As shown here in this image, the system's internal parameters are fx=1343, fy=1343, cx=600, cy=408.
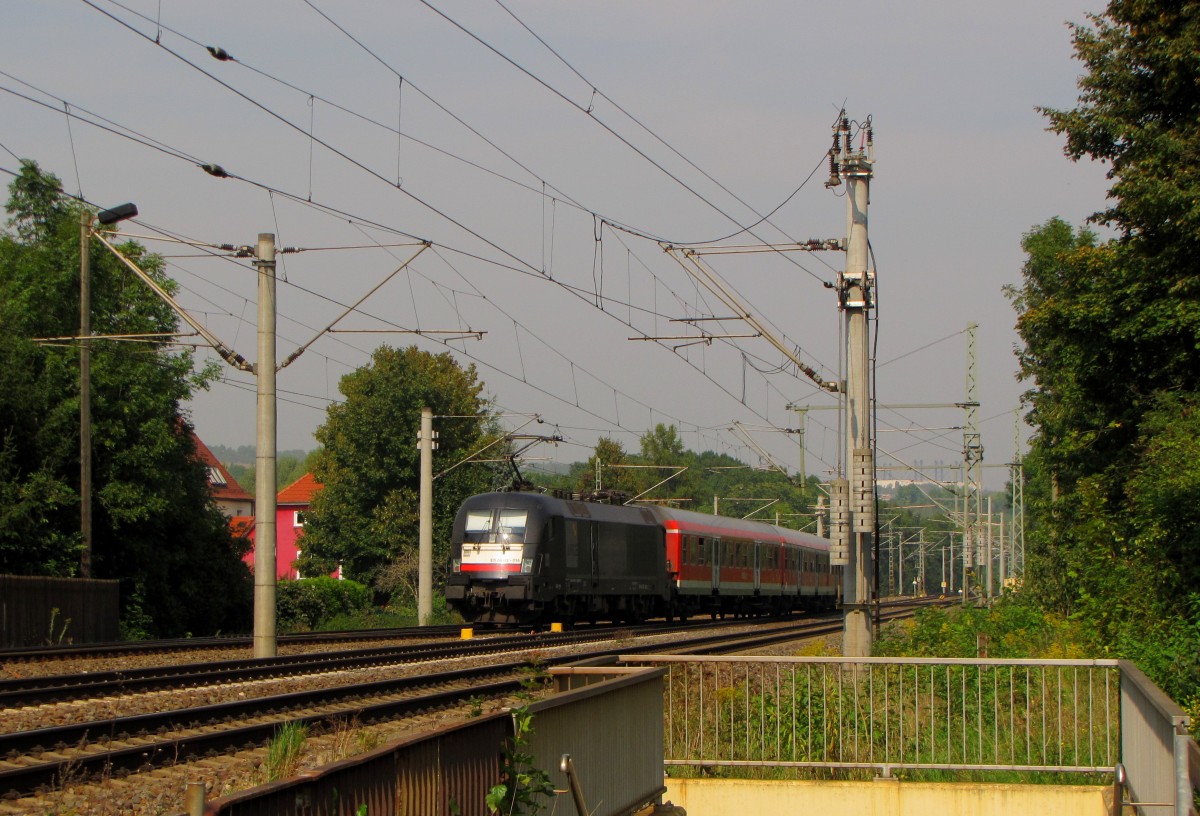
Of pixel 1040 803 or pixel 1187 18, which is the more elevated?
pixel 1187 18

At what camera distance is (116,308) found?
43656mm

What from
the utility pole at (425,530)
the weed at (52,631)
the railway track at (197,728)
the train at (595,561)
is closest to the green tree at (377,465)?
the train at (595,561)

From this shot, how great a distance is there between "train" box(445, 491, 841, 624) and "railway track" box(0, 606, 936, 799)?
512 inches

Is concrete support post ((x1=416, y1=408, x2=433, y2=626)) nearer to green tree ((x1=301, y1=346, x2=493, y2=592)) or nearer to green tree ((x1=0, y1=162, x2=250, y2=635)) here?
green tree ((x1=0, y1=162, x2=250, y2=635))

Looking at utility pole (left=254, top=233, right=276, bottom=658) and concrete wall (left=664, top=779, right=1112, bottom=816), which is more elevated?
utility pole (left=254, top=233, right=276, bottom=658)

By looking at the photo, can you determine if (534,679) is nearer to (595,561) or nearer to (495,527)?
(495,527)

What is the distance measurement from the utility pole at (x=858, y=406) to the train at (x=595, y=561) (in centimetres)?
1276

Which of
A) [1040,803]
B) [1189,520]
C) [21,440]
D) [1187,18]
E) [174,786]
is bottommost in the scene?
[1040,803]

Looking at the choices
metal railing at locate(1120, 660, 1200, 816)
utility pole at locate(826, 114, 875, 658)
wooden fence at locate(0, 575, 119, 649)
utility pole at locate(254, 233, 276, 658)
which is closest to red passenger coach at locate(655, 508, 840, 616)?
wooden fence at locate(0, 575, 119, 649)

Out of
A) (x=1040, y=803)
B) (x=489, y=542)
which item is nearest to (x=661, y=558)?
(x=489, y=542)

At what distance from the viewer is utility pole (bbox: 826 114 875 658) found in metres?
18.8

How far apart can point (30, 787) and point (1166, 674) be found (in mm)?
12261

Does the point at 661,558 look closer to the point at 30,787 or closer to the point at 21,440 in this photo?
the point at 21,440

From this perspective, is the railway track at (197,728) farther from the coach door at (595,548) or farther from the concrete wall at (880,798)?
the coach door at (595,548)
